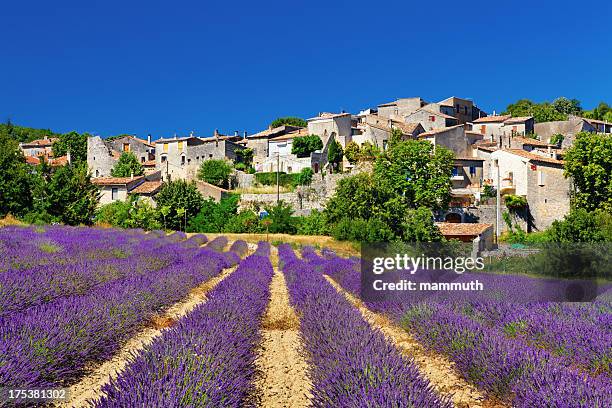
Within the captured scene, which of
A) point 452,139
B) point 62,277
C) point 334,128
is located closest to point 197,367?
point 62,277

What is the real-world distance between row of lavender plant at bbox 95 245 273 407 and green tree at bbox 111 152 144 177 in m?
40.9

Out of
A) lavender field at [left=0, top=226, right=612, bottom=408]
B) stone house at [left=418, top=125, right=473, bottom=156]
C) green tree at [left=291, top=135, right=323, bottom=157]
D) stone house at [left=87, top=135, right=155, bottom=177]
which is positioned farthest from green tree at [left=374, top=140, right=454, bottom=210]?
lavender field at [left=0, top=226, right=612, bottom=408]

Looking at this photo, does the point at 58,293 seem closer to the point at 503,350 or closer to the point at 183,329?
the point at 183,329

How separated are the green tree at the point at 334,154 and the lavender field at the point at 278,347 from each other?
33.1m

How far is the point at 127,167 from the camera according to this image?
4434cm

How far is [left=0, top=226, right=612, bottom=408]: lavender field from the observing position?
3184 mm

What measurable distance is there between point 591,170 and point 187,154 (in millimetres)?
29977

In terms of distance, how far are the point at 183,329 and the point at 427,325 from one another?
2.63m

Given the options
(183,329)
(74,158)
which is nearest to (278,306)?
(183,329)

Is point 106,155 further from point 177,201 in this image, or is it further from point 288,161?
point 177,201

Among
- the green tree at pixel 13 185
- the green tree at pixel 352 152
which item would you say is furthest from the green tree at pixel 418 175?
the green tree at pixel 13 185

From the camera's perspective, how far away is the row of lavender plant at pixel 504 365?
3184 millimetres

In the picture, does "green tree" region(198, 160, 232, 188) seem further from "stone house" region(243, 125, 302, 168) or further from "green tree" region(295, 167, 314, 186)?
"stone house" region(243, 125, 302, 168)

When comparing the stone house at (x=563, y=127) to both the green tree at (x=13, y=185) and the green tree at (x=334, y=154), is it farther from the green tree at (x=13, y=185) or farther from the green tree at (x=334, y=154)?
the green tree at (x=13, y=185)
